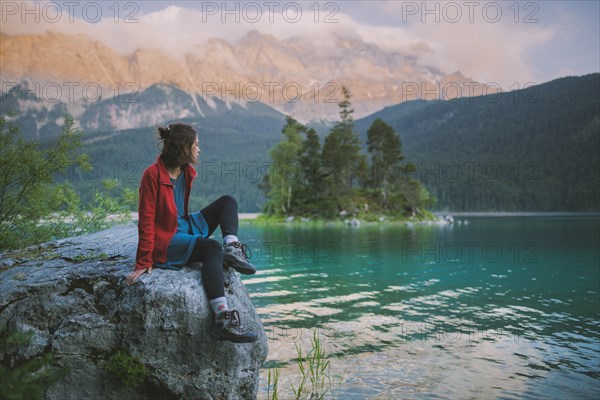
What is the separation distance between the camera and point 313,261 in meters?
28.1

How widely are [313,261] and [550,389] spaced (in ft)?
65.1

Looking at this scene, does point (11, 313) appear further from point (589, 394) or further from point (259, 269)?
point (259, 269)

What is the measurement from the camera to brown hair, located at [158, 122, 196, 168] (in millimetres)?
6613

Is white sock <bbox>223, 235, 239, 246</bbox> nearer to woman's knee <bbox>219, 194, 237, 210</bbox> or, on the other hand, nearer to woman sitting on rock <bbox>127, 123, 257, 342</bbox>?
woman sitting on rock <bbox>127, 123, 257, 342</bbox>

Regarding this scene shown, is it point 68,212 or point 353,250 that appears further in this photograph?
point 353,250

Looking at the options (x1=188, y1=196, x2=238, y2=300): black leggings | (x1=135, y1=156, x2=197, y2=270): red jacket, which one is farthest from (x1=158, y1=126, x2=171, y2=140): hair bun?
(x1=188, y1=196, x2=238, y2=300): black leggings

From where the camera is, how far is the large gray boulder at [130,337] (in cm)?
580

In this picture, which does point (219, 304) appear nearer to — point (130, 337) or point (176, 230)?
point (130, 337)

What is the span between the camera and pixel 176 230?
21.9ft

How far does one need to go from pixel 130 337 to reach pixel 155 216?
1712 millimetres

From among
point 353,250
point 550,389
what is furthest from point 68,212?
point 353,250

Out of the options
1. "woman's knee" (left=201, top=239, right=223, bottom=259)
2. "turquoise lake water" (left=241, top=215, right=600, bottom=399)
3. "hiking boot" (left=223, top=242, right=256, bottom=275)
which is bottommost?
"turquoise lake water" (left=241, top=215, right=600, bottom=399)

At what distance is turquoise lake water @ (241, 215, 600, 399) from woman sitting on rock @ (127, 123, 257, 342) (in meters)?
3.47

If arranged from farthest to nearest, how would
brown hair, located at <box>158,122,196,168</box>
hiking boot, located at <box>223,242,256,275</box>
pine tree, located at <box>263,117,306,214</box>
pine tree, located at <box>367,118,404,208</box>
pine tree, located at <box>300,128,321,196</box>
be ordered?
pine tree, located at <box>367,118,404,208</box> → pine tree, located at <box>300,128,321,196</box> → pine tree, located at <box>263,117,306,214</box> → brown hair, located at <box>158,122,196,168</box> → hiking boot, located at <box>223,242,256,275</box>
